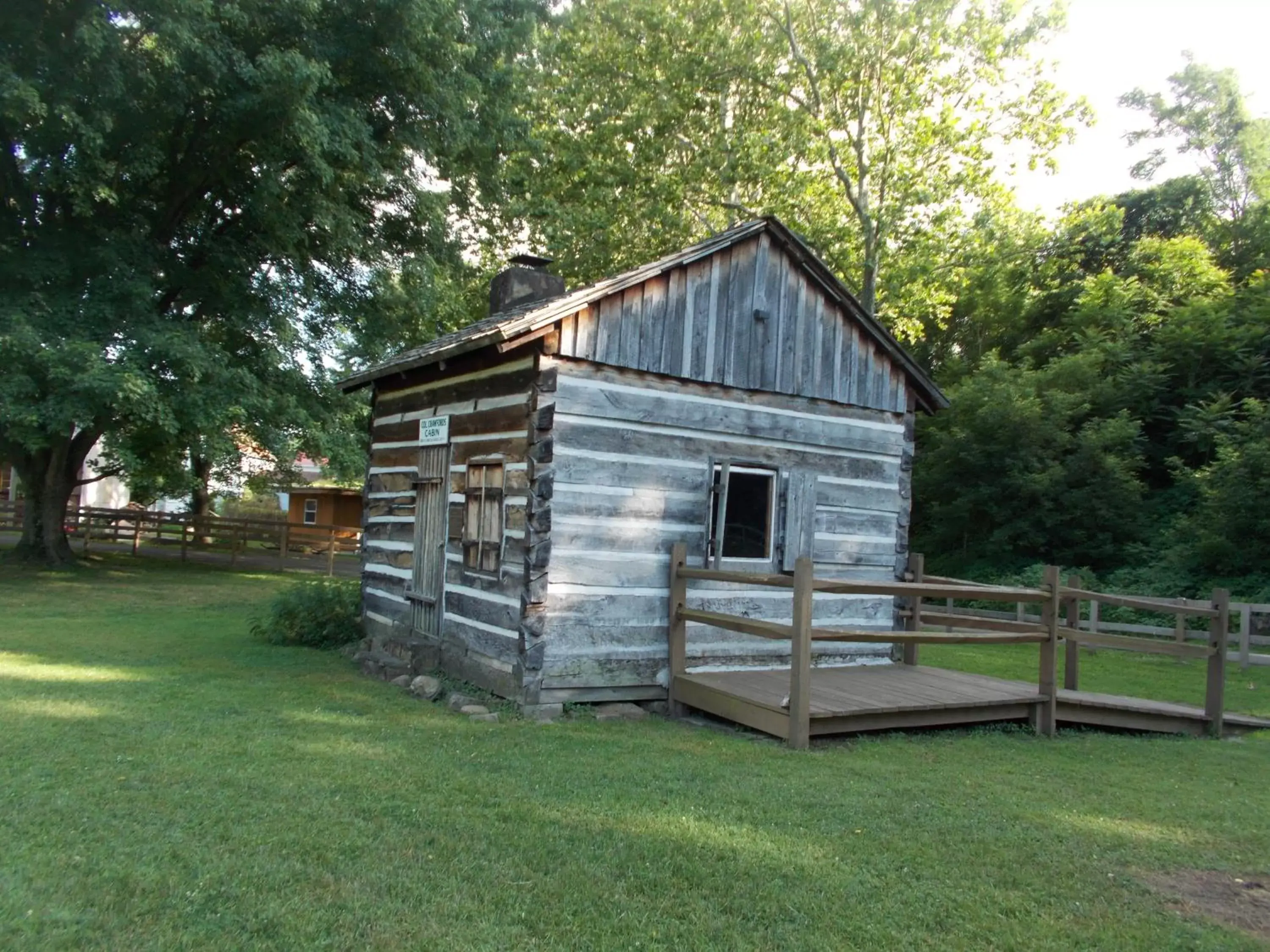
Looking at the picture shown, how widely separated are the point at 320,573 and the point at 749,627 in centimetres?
1957

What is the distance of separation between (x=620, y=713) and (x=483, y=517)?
2.50m

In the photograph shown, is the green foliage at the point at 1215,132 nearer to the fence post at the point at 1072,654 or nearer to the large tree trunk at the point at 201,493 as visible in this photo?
the fence post at the point at 1072,654

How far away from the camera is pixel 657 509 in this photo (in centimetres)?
1004

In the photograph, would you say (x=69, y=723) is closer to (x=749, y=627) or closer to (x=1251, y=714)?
(x=749, y=627)

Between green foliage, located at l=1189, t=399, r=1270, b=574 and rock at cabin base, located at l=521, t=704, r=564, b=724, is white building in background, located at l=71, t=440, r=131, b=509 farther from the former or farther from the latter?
green foliage, located at l=1189, t=399, r=1270, b=574

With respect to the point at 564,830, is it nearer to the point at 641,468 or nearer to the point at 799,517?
the point at 641,468

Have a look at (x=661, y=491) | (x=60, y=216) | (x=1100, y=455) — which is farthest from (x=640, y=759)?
(x=1100, y=455)

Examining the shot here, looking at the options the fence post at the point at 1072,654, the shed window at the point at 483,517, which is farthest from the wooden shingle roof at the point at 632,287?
the fence post at the point at 1072,654

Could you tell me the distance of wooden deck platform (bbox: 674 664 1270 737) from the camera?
862cm

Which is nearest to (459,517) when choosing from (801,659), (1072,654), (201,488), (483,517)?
(483,517)

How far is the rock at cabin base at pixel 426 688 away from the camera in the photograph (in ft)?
32.4

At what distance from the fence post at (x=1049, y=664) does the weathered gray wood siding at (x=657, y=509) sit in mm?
2369

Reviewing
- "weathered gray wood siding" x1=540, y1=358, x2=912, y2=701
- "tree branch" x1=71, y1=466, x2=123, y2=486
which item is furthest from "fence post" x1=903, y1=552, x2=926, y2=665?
"tree branch" x1=71, y1=466, x2=123, y2=486

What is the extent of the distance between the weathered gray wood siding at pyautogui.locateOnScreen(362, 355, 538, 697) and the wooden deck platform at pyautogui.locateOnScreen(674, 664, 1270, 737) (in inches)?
77.8
